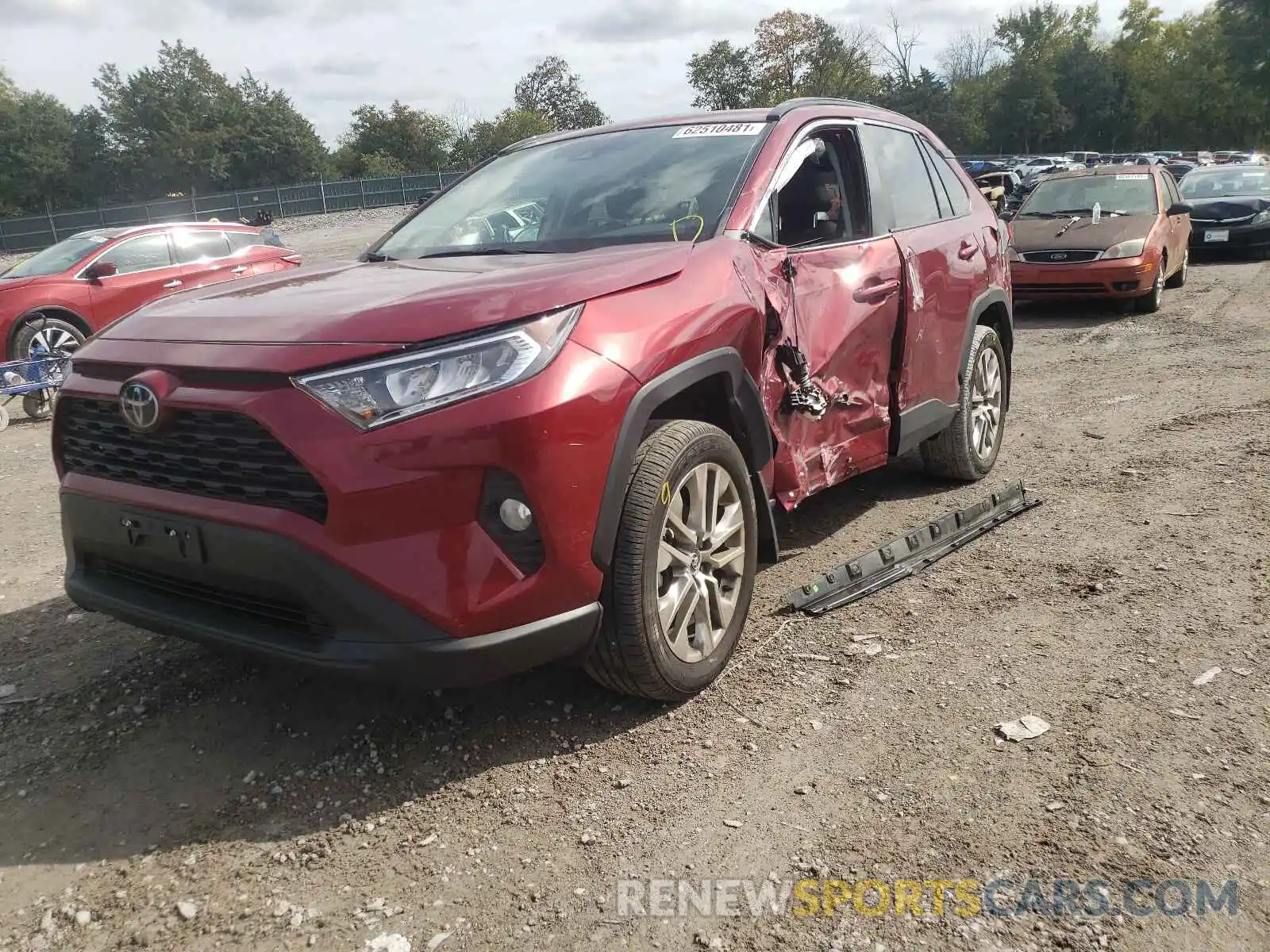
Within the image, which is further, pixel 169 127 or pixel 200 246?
pixel 169 127

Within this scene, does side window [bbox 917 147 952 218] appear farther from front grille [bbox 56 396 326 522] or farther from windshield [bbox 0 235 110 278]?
windshield [bbox 0 235 110 278]

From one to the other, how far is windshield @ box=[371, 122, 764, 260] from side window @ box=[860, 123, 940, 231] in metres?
0.79

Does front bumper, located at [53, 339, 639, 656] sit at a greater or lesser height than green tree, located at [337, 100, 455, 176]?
lesser

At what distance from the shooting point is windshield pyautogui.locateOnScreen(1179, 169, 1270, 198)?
15.4 meters

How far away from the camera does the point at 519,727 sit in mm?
3049

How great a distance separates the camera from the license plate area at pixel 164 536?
2600 millimetres

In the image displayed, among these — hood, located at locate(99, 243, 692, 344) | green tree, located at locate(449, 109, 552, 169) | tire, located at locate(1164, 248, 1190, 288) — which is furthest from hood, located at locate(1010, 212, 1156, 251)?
green tree, located at locate(449, 109, 552, 169)

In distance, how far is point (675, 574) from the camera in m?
2.97

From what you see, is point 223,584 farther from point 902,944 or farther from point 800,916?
point 902,944

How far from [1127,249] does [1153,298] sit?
0.67m

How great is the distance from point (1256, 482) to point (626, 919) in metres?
4.22

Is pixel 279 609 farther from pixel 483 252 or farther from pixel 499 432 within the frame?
pixel 483 252

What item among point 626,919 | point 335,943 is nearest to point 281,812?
point 335,943

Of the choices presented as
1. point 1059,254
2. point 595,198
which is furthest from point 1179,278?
point 595,198
